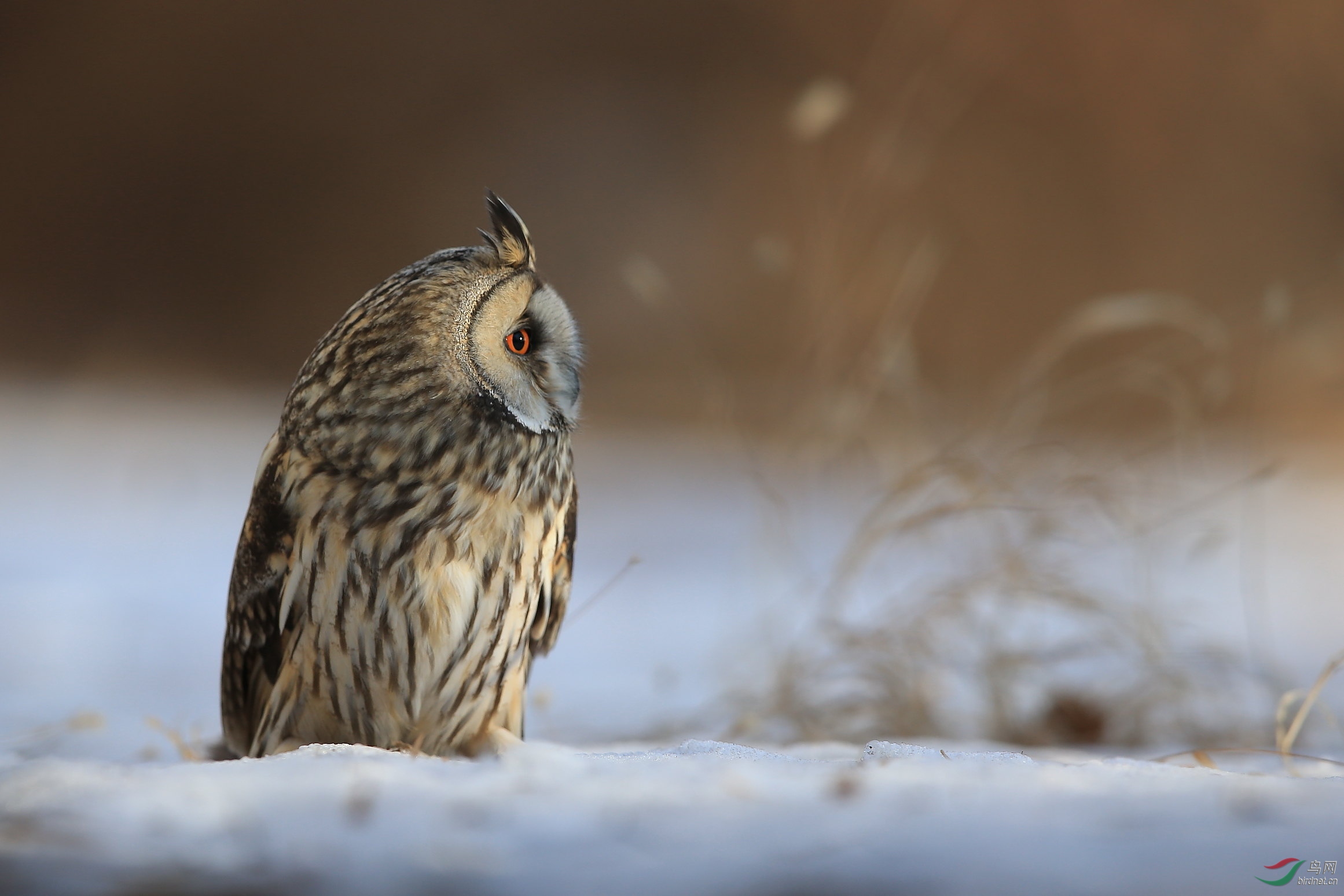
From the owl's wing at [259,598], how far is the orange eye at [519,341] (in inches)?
11.6

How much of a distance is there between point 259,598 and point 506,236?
0.53m

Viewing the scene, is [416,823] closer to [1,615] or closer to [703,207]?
[1,615]

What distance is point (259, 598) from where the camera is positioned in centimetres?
103

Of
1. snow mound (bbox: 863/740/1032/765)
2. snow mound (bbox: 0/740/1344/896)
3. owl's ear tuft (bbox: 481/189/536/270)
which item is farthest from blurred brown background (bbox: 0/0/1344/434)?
snow mound (bbox: 0/740/1344/896)

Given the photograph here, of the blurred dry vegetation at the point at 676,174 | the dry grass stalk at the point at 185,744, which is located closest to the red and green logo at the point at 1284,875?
the dry grass stalk at the point at 185,744

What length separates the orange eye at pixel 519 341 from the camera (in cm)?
105

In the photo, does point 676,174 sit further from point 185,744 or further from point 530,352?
point 185,744

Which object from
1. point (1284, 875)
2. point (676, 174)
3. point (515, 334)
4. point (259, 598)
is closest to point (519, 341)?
point (515, 334)

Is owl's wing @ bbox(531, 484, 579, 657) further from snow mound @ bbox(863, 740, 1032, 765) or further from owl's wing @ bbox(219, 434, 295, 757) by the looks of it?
snow mound @ bbox(863, 740, 1032, 765)

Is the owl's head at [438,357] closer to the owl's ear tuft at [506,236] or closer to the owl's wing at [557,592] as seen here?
the owl's ear tuft at [506,236]

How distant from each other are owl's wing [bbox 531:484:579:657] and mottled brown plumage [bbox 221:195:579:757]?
6 cm

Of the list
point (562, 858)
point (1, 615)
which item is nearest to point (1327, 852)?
point (562, 858)

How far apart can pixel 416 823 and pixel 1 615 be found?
1.98 m

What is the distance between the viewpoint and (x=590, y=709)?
164 centimetres
